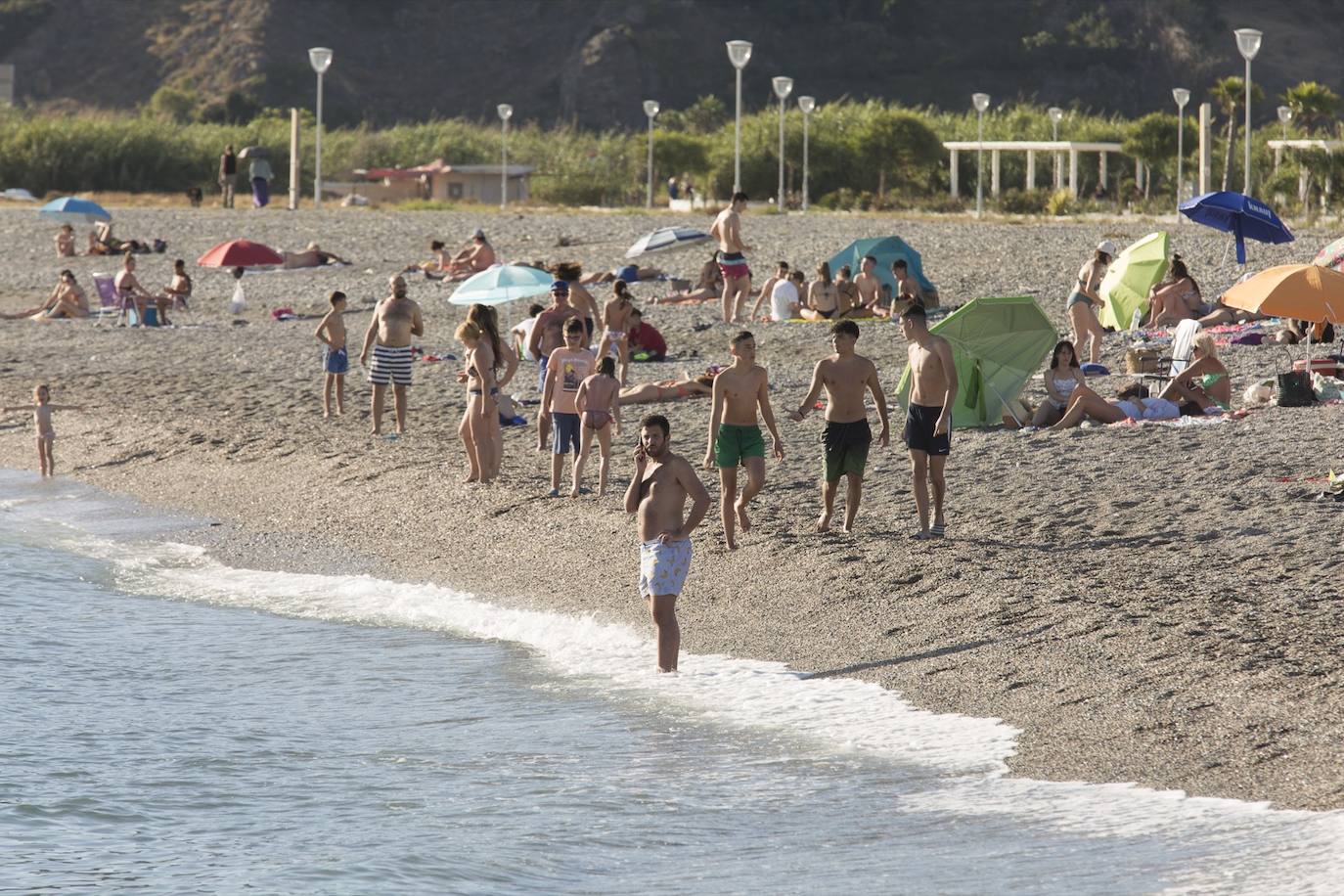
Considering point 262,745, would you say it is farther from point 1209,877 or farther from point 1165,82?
point 1165,82

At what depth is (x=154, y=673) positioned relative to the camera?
10180 mm

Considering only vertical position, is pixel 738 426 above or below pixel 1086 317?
below

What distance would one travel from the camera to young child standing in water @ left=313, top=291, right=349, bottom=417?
15.3 m

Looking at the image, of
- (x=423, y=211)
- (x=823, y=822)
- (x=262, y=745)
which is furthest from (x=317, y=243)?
(x=823, y=822)

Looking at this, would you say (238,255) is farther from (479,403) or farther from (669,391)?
(479,403)

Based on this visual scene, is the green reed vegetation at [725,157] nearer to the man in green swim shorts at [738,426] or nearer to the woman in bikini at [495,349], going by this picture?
the woman in bikini at [495,349]

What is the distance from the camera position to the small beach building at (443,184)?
160ft

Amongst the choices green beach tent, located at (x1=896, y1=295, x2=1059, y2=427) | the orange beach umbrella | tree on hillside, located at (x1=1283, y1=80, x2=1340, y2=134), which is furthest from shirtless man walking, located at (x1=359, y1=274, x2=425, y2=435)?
tree on hillside, located at (x1=1283, y1=80, x2=1340, y2=134)

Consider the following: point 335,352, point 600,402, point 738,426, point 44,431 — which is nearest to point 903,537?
point 738,426

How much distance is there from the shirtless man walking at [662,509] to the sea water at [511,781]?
58cm

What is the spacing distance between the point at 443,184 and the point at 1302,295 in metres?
37.5

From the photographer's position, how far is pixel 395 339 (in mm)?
14391

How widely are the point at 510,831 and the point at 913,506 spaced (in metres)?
4.96

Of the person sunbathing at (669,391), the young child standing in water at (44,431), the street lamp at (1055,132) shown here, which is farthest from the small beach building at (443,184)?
the young child standing in water at (44,431)
